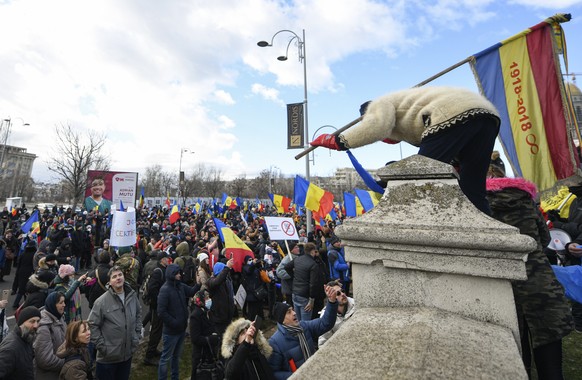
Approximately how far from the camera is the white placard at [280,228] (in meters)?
9.62

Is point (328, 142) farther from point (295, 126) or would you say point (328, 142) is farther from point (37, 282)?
point (295, 126)

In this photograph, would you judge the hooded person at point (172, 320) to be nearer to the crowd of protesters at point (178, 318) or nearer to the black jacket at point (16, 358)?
the crowd of protesters at point (178, 318)

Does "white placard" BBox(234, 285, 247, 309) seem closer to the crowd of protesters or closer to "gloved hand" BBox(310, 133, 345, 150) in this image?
the crowd of protesters

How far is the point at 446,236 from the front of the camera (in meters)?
1.74

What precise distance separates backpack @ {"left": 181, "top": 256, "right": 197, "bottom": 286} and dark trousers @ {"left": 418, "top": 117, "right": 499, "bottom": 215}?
7.16 m

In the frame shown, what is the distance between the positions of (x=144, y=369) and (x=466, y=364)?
623 cm

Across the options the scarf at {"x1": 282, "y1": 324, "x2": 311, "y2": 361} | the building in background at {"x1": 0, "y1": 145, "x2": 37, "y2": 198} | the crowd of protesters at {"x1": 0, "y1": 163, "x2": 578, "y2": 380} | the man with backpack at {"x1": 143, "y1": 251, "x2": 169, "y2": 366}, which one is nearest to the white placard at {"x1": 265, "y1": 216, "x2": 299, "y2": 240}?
the crowd of protesters at {"x1": 0, "y1": 163, "x2": 578, "y2": 380}

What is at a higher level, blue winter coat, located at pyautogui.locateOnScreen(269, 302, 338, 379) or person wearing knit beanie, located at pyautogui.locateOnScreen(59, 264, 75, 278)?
person wearing knit beanie, located at pyautogui.locateOnScreen(59, 264, 75, 278)

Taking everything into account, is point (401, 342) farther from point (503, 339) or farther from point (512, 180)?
point (512, 180)

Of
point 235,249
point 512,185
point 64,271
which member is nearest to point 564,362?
point 512,185

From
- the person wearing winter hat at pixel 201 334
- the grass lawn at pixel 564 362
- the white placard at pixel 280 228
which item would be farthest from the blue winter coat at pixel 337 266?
the person wearing winter hat at pixel 201 334

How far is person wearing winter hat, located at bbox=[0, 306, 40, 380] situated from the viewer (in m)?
3.49

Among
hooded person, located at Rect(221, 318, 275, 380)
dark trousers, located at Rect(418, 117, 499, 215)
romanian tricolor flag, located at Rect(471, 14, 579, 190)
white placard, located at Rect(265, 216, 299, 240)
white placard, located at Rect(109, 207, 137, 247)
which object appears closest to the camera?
dark trousers, located at Rect(418, 117, 499, 215)

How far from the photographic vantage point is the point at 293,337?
3906 mm
